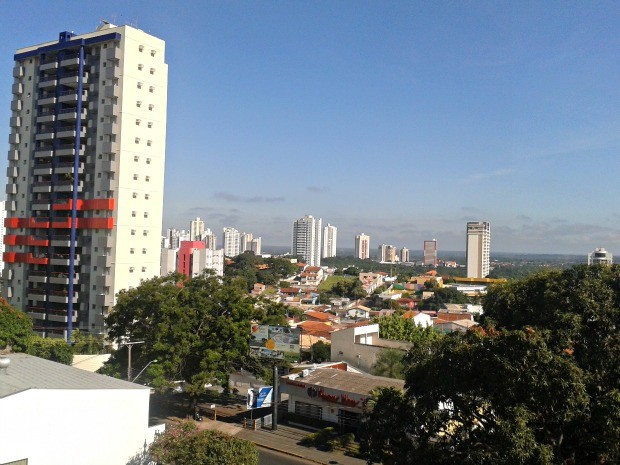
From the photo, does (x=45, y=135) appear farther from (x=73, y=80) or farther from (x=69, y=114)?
(x=73, y=80)

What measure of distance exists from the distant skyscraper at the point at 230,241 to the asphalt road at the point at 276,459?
6232 inches

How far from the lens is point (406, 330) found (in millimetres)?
33062

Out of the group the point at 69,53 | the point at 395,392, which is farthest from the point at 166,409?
the point at 69,53

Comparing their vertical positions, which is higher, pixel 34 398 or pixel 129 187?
pixel 129 187

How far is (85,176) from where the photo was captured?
37.1m

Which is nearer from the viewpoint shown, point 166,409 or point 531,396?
point 531,396

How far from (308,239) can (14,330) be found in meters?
161

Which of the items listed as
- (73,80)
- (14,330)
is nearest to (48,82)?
(73,80)

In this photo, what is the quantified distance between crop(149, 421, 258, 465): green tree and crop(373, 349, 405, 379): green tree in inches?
459

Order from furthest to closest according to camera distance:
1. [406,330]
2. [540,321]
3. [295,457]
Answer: [406,330]
[295,457]
[540,321]

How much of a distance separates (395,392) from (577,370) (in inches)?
147

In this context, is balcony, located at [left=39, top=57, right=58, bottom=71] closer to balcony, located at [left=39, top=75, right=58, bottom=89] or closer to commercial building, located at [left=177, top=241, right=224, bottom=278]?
balcony, located at [left=39, top=75, right=58, bottom=89]

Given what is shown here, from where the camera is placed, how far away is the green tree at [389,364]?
2372 cm

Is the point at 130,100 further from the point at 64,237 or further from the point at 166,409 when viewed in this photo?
the point at 166,409
